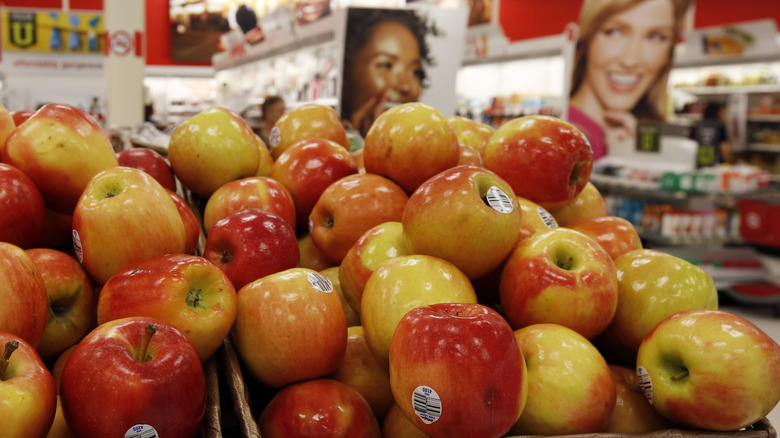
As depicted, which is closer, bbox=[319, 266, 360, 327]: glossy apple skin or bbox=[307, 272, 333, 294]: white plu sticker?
bbox=[307, 272, 333, 294]: white plu sticker

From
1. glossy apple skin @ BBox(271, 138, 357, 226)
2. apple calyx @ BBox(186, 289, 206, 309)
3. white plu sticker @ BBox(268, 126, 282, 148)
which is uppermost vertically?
white plu sticker @ BBox(268, 126, 282, 148)

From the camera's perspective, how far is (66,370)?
86cm

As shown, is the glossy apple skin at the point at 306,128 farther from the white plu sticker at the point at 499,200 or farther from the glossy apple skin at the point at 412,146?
the white plu sticker at the point at 499,200

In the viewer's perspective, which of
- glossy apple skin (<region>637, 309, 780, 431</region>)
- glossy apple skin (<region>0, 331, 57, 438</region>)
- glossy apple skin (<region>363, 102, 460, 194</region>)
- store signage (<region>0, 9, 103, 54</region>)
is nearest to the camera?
glossy apple skin (<region>0, 331, 57, 438</region>)

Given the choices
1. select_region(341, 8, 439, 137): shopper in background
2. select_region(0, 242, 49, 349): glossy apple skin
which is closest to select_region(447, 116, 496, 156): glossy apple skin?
select_region(0, 242, 49, 349): glossy apple skin

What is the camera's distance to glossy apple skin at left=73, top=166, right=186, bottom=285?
111 centimetres

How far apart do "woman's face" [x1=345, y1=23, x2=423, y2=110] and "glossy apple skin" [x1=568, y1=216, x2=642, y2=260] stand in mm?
3447

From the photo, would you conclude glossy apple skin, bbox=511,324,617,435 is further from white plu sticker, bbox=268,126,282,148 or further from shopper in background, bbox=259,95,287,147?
shopper in background, bbox=259,95,287,147

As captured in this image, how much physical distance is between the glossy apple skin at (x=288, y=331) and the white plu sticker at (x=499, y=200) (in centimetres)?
34

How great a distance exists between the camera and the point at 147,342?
35.2 inches

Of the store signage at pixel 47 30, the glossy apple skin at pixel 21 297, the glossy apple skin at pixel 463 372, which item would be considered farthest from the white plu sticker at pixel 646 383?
the store signage at pixel 47 30

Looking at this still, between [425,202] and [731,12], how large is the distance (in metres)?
13.9

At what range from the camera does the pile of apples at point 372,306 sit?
87 centimetres

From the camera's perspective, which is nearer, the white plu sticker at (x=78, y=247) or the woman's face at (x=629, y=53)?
the white plu sticker at (x=78, y=247)
